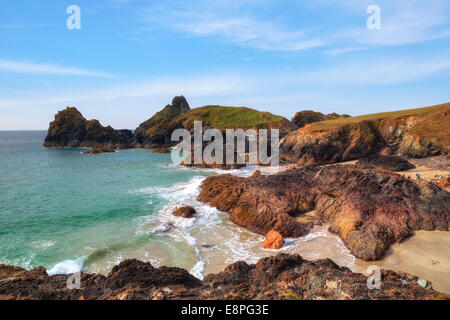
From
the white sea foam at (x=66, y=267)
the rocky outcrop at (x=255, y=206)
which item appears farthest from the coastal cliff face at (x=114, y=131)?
the white sea foam at (x=66, y=267)

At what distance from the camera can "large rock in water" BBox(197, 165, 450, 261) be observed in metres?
12.6

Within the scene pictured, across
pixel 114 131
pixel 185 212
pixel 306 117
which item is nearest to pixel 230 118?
pixel 306 117

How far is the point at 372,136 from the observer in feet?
109

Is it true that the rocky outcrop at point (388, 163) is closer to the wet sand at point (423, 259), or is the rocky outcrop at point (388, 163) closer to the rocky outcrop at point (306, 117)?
the wet sand at point (423, 259)

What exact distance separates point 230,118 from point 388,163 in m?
58.4

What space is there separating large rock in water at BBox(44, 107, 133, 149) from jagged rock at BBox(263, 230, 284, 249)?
266ft

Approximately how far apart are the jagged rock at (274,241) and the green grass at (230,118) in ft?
194

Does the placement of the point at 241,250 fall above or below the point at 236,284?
below

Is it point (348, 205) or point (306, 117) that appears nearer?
point (348, 205)

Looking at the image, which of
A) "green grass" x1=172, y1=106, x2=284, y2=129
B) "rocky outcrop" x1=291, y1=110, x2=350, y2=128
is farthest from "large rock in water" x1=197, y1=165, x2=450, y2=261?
"rocky outcrop" x1=291, y1=110, x2=350, y2=128

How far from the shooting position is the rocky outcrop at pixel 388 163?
24.4 metres

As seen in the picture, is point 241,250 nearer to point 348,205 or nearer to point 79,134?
point 348,205

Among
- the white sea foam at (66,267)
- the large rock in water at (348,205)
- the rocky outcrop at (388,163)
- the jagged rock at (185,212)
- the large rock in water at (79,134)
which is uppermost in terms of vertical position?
the large rock in water at (79,134)

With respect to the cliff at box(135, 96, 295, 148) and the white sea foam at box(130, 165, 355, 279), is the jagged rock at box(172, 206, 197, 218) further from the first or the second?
the cliff at box(135, 96, 295, 148)
